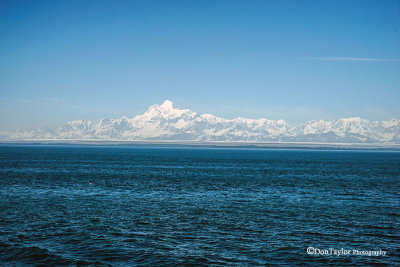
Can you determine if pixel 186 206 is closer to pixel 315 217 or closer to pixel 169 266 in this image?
pixel 315 217

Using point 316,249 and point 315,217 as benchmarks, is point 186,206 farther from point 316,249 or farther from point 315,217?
point 316,249

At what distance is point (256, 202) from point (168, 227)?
16.5m

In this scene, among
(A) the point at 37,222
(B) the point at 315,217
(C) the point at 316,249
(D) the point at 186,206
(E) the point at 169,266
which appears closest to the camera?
(E) the point at 169,266

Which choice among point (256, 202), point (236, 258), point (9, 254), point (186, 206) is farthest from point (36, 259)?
point (256, 202)

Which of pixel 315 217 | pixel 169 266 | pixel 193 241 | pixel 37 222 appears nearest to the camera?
pixel 169 266

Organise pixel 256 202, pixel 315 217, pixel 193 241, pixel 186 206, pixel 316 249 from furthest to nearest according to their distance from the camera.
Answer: pixel 256 202, pixel 186 206, pixel 315 217, pixel 193 241, pixel 316 249

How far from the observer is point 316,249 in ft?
84.4

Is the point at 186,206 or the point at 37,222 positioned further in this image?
the point at 186,206

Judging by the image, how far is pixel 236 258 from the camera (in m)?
23.7

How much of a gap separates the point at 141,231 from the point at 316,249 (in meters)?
13.3

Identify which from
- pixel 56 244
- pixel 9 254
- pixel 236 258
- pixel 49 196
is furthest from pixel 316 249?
pixel 49 196

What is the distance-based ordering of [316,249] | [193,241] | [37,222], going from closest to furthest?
[316,249], [193,241], [37,222]

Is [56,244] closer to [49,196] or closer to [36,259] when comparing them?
[36,259]

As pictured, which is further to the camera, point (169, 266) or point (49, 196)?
point (49, 196)
